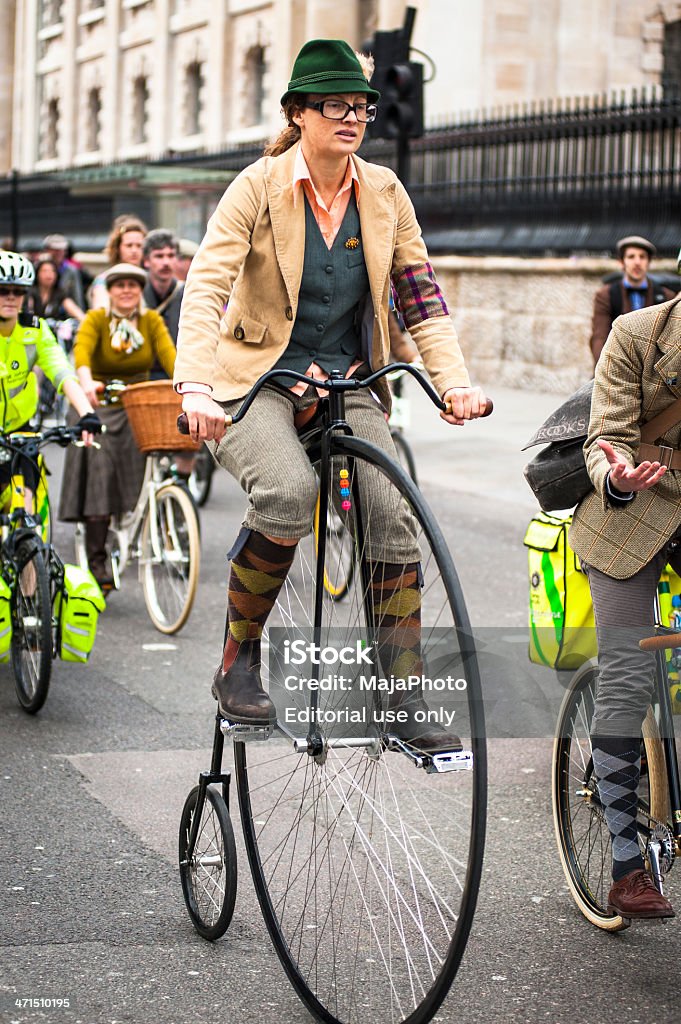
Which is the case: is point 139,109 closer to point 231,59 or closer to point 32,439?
point 231,59

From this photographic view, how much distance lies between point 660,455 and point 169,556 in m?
4.85

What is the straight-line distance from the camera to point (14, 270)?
7109 millimetres

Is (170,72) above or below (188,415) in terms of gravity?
above

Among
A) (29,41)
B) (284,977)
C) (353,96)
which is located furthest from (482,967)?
(29,41)

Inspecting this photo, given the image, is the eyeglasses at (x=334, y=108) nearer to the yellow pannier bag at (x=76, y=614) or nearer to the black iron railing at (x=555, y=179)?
the yellow pannier bag at (x=76, y=614)

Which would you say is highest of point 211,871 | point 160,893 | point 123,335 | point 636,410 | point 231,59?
point 231,59

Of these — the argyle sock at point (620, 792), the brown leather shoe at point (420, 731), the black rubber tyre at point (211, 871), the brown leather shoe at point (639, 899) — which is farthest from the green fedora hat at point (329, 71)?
the brown leather shoe at point (639, 899)

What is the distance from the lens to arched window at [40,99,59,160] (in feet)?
205

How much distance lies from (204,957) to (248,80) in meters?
46.1

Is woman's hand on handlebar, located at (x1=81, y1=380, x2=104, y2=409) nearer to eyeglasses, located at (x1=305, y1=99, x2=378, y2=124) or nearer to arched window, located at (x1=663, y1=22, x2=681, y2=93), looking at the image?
eyeglasses, located at (x1=305, y1=99, x2=378, y2=124)

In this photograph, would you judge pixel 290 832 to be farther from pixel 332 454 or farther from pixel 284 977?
pixel 332 454

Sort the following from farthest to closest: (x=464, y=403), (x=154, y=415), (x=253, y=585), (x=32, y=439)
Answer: (x=154, y=415)
(x=32, y=439)
(x=253, y=585)
(x=464, y=403)

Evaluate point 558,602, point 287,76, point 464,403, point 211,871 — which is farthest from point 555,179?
point 287,76

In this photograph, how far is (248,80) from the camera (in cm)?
4794
